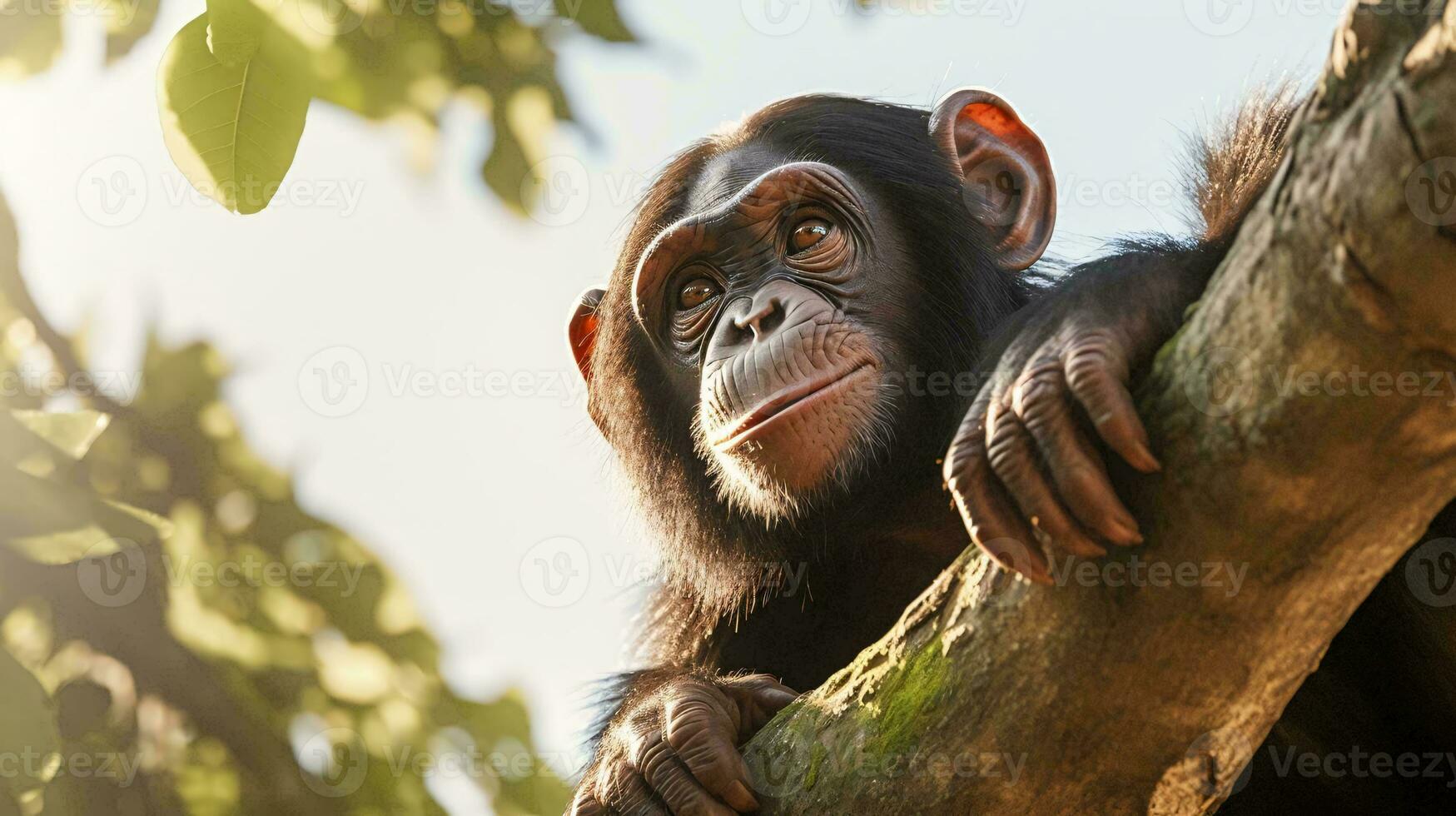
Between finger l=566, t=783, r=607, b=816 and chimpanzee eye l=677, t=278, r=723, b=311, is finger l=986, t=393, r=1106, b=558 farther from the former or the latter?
chimpanzee eye l=677, t=278, r=723, b=311

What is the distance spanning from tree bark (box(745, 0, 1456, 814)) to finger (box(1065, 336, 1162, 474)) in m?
0.04

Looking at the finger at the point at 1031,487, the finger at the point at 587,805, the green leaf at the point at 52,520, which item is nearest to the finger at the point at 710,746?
the finger at the point at 587,805

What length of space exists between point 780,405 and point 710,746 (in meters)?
0.87

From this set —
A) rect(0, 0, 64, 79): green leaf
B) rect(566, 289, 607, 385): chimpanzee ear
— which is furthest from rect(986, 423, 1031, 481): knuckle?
rect(0, 0, 64, 79): green leaf

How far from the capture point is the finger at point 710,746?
2791 mm

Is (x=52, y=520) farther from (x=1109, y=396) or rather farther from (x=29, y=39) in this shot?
(x=1109, y=396)

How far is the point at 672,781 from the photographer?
291 cm

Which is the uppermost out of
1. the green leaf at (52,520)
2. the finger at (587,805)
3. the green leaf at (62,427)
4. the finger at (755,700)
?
the finger at (755,700)

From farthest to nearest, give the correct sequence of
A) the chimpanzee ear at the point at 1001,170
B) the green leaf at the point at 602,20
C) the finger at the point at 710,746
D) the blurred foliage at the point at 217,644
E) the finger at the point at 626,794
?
the blurred foliage at the point at 217,644
the chimpanzee ear at the point at 1001,170
the green leaf at the point at 602,20
the finger at the point at 626,794
the finger at the point at 710,746

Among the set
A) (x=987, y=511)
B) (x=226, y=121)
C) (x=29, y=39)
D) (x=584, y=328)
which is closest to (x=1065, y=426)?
(x=987, y=511)

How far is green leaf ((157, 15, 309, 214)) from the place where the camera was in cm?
309

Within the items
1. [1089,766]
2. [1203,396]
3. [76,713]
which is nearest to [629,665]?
[76,713]

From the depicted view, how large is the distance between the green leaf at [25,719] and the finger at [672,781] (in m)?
1.72

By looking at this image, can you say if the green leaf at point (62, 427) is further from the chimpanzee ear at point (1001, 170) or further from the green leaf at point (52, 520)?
the chimpanzee ear at point (1001, 170)
